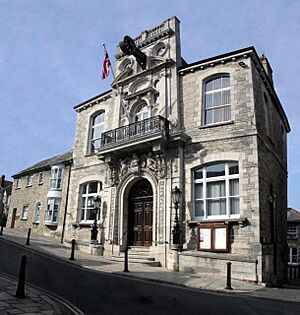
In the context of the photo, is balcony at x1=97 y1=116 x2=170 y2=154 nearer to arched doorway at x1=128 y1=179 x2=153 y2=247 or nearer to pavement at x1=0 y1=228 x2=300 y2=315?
arched doorway at x1=128 y1=179 x2=153 y2=247

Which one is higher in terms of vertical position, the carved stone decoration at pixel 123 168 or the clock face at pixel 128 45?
the clock face at pixel 128 45

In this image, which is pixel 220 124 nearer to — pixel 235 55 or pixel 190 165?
pixel 190 165

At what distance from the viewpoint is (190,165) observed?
13875 millimetres

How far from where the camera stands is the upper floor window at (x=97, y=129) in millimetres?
19359

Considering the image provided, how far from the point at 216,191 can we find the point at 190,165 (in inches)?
65.6

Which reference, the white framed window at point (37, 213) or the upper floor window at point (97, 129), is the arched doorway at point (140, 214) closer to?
the upper floor window at point (97, 129)

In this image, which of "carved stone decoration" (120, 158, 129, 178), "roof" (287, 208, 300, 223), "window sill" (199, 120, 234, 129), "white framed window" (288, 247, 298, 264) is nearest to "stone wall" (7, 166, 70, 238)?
"carved stone decoration" (120, 158, 129, 178)

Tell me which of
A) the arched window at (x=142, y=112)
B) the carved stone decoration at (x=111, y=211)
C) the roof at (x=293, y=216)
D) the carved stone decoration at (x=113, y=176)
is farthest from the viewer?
the roof at (x=293, y=216)

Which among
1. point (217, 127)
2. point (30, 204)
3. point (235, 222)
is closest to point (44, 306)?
point (235, 222)

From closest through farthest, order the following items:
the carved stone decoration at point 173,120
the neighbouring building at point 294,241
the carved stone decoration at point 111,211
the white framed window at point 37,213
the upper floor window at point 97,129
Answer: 1. the carved stone decoration at point 173,120
2. the carved stone decoration at point 111,211
3. the upper floor window at point 97,129
4. the white framed window at point 37,213
5. the neighbouring building at point 294,241

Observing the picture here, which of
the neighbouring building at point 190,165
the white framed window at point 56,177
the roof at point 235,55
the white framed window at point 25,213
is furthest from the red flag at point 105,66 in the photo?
the white framed window at point 25,213

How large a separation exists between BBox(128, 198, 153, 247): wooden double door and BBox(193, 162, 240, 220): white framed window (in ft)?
9.28

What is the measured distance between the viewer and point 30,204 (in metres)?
25.3

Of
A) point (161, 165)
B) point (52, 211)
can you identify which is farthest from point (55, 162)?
point (161, 165)
